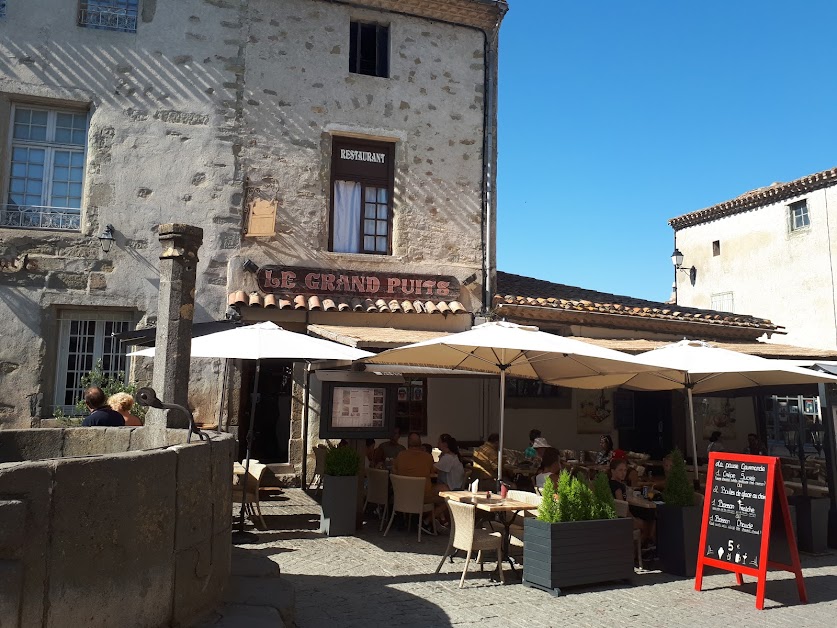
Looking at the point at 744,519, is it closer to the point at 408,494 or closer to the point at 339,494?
the point at 408,494

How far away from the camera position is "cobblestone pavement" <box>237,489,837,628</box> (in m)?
5.23

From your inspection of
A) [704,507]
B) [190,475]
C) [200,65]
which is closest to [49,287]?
[200,65]

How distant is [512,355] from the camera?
823 cm

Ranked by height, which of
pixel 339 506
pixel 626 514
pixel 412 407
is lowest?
pixel 339 506

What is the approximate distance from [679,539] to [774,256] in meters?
18.0

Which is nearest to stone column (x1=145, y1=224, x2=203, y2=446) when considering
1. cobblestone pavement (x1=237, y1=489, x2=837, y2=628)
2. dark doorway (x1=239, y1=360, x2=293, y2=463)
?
A: cobblestone pavement (x1=237, y1=489, x2=837, y2=628)

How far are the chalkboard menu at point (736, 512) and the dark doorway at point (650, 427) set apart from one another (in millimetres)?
8645

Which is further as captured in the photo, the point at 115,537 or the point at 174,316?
the point at 174,316

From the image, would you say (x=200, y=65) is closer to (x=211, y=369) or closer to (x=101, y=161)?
(x=101, y=161)

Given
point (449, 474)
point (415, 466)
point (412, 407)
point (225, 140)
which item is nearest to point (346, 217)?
point (225, 140)

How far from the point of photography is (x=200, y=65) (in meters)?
11.6

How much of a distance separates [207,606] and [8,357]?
25.8 feet

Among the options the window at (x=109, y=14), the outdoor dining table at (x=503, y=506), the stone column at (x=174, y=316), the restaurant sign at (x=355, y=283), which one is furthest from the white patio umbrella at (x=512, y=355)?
the window at (x=109, y=14)

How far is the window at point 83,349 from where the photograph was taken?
1078 cm
